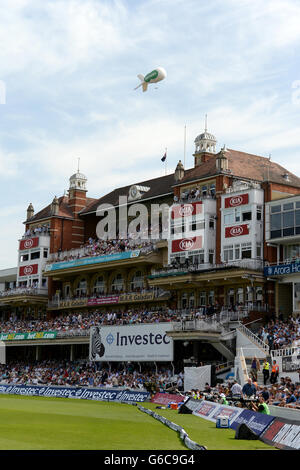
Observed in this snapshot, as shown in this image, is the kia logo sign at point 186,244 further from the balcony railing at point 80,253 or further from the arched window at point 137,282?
the arched window at point 137,282

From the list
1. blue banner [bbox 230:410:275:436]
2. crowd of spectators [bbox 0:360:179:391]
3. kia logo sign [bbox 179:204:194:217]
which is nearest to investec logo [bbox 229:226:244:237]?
kia logo sign [bbox 179:204:194:217]

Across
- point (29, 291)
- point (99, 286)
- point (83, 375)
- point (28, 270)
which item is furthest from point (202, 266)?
point (28, 270)

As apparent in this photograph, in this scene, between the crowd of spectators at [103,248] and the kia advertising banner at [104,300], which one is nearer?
the crowd of spectators at [103,248]

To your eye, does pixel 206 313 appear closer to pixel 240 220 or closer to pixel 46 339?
pixel 240 220

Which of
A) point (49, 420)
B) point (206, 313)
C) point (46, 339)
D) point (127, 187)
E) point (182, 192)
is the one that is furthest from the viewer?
point (127, 187)

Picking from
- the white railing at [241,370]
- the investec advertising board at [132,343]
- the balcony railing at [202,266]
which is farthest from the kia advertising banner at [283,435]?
the balcony railing at [202,266]

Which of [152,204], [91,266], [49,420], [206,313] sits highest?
[152,204]
